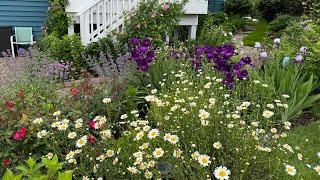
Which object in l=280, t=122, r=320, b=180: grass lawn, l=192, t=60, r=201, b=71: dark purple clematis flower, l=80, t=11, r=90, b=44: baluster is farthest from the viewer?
l=80, t=11, r=90, b=44: baluster

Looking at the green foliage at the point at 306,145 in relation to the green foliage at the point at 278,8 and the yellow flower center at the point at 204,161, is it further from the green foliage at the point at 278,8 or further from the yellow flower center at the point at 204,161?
the green foliage at the point at 278,8

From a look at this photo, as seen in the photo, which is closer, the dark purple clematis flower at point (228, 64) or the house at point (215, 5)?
the dark purple clematis flower at point (228, 64)

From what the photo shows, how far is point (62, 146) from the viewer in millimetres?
2928

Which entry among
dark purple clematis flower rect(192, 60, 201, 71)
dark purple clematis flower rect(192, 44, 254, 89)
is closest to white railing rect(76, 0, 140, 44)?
dark purple clematis flower rect(192, 60, 201, 71)

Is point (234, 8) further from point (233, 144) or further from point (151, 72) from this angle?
point (233, 144)

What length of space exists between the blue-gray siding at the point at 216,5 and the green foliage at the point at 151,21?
23.3ft

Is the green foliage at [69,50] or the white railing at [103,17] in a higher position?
the white railing at [103,17]

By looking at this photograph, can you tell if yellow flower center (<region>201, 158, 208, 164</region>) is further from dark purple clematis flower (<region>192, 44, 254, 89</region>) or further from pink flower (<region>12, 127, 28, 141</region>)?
dark purple clematis flower (<region>192, 44, 254, 89</region>)

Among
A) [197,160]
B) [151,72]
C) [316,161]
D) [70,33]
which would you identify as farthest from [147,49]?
[70,33]

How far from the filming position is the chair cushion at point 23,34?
949cm

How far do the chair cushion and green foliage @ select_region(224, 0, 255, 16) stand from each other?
29.0 ft

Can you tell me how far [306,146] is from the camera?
3.80m

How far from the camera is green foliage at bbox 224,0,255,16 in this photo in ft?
50.8

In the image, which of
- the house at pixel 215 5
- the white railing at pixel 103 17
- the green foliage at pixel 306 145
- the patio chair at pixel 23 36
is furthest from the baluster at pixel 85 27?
the house at pixel 215 5
